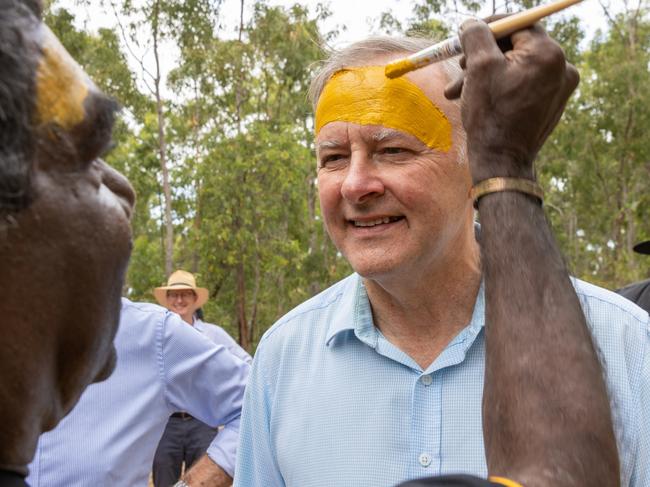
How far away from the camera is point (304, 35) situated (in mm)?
20656

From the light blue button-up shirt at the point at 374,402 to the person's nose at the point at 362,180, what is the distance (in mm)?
326

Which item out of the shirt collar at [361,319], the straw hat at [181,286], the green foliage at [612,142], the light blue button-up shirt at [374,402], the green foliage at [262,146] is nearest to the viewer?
the light blue button-up shirt at [374,402]

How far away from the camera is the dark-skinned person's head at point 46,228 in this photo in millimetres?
1066

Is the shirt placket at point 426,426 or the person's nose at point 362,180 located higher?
the person's nose at point 362,180

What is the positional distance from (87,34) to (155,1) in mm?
2282

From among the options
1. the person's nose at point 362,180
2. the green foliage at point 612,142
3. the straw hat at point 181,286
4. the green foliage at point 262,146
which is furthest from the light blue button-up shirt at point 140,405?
the green foliage at point 612,142

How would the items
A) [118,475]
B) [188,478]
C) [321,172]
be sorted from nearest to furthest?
[321,172], [118,475], [188,478]

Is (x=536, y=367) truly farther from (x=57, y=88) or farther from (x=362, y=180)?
(x=362, y=180)

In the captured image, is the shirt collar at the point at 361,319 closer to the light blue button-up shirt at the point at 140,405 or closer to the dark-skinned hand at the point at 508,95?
the dark-skinned hand at the point at 508,95

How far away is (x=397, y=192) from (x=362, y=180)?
11 centimetres

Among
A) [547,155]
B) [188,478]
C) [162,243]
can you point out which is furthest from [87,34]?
[188,478]

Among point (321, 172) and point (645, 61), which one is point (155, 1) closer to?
point (645, 61)

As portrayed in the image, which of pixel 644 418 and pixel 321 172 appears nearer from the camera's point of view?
pixel 644 418

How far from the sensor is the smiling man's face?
2459 millimetres
